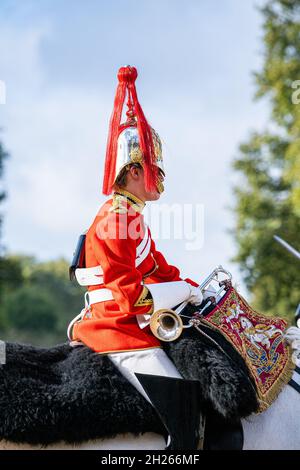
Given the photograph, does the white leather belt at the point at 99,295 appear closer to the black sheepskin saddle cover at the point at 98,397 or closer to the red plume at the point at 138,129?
the black sheepskin saddle cover at the point at 98,397

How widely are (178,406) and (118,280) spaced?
75 cm

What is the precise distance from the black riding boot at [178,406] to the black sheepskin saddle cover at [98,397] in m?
0.06

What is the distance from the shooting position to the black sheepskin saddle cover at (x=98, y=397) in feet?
14.5

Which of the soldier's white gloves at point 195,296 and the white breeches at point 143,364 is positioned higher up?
the soldier's white gloves at point 195,296

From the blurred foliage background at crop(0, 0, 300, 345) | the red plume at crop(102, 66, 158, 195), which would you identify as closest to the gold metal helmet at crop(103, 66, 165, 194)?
the red plume at crop(102, 66, 158, 195)

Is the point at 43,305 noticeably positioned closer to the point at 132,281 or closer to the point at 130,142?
the point at 130,142

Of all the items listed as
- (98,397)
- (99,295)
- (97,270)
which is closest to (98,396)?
(98,397)

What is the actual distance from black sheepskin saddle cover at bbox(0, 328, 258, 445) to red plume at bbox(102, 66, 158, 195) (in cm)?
100

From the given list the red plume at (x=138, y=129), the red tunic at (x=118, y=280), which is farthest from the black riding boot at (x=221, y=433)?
the red plume at (x=138, y=129)

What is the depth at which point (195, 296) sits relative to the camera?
4.80 metres

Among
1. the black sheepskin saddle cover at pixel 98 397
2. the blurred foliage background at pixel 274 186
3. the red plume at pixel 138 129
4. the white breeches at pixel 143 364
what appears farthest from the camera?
the blurred foliage background at pixel 274 186

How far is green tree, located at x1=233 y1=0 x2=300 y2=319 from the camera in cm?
2098

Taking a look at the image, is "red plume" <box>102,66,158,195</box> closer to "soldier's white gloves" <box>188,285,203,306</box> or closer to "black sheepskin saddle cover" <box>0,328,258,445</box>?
"soldier's white gloves" <box>188,285,203,306</box>

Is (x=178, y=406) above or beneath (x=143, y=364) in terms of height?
beneath
